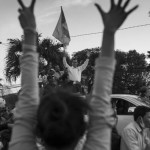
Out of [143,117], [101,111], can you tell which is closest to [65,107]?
[101,111]

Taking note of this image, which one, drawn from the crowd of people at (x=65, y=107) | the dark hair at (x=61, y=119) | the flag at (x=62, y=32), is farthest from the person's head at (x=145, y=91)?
the dark hair at (x=61, y=119)

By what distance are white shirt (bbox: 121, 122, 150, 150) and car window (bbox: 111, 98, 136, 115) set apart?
4041 mm

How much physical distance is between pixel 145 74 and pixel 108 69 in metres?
63.9

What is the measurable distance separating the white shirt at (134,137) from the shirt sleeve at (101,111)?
3.71m

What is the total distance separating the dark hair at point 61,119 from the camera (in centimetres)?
118

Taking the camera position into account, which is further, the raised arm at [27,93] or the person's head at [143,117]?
the person's head at [143,117]

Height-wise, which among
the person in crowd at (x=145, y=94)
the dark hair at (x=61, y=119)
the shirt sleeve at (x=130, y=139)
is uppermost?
the dark hair at (x=61, y=119)

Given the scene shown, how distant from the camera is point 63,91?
1291 mm

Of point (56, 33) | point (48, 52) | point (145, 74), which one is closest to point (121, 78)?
point (145, 74)

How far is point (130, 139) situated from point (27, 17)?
384cm

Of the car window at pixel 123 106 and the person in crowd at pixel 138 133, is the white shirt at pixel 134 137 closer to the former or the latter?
the person in crowd at pixel 138 133

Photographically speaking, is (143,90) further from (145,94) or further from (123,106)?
(123,106)

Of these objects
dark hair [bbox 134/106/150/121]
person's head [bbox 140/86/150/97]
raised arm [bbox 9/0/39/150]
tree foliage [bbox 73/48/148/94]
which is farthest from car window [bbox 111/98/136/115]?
tree foliage [bbox 73/48/148/94]

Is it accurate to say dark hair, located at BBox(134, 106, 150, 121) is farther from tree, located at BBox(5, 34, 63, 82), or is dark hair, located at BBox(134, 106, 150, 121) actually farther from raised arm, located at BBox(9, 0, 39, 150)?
tree, located at BBox(5, 34, 63, 82)
